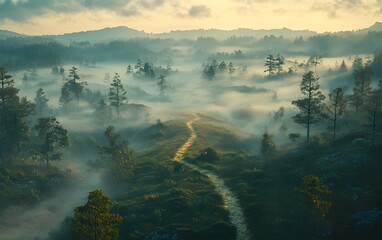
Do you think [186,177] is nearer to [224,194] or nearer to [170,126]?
[224,194]

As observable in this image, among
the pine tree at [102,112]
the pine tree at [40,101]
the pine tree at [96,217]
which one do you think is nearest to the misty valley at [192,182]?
the pine tree at [96,217]

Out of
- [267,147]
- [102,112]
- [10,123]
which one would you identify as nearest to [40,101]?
[102,112]

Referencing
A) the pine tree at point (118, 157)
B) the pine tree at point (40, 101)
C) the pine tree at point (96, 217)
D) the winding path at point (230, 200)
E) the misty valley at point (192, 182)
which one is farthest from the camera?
the pine tree at point (40, 101)

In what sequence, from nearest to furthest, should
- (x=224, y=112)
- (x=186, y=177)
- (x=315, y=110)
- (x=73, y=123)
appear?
(x=186, y=177) < (x=315, y=110) < (x=73, y=123) < (x=224, y=112)

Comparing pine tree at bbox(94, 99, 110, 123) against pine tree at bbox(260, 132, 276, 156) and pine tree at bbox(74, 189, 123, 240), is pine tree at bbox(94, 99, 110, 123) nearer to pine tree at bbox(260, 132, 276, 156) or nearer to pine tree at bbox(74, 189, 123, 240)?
pine tree at bbox(260, 132, 276, 156)

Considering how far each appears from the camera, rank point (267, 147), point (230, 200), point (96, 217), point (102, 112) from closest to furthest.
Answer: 1. point (96, 217)
2. point (230, 200)
3. point (267, 147)
4. point (102, 112)

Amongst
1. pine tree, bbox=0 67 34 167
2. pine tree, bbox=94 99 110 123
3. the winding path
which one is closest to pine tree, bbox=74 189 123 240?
the winding path

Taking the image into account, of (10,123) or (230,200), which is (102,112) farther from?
(230,200)

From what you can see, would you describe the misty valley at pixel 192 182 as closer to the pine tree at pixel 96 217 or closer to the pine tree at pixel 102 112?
the pine tree at pixel 96 217

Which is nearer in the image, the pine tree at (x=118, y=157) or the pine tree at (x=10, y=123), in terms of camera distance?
the pine tree at (x=118, y=157)

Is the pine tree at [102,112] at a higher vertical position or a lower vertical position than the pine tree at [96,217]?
lower

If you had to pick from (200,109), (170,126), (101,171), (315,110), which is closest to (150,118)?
Result: (170,126)
